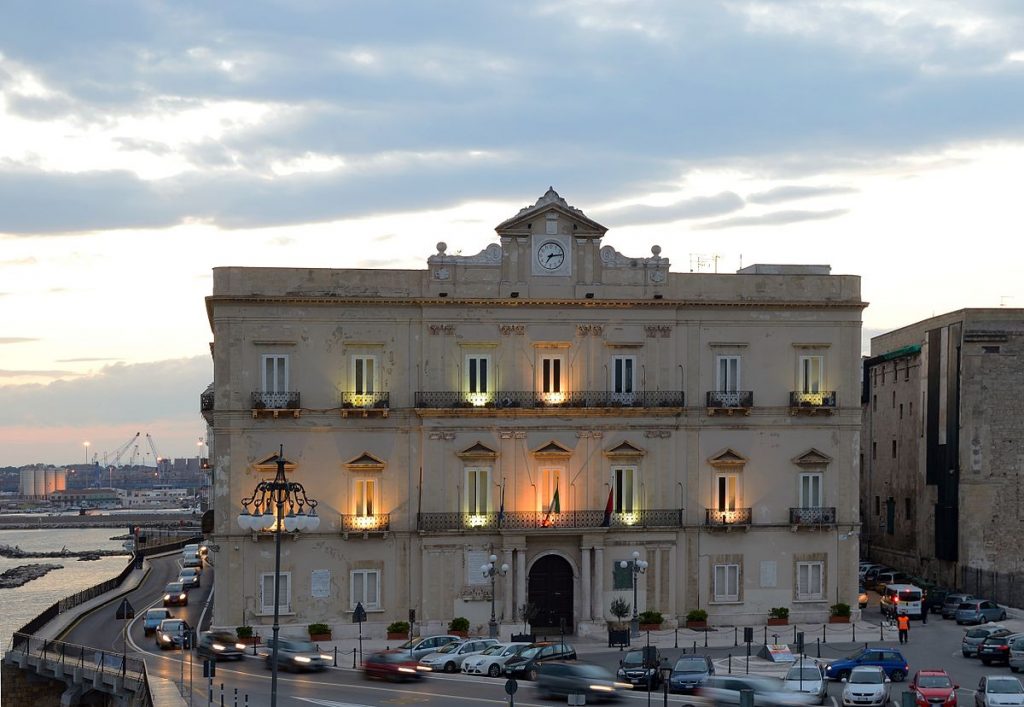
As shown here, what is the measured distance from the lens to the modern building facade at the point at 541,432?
61.5 meters

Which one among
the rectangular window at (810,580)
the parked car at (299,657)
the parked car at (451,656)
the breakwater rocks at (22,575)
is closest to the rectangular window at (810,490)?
the rectangular window at (810,580)

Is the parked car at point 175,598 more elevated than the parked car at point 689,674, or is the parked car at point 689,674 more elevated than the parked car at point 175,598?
the parked car at point 689,674

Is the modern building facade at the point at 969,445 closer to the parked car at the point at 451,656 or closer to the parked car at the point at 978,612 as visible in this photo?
the parked car at the point at 978,612

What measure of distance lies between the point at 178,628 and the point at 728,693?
25707 mm

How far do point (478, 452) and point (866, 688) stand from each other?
22.6 metres

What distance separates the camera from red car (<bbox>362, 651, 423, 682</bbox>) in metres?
49.3

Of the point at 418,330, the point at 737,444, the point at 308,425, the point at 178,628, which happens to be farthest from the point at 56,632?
the point at 737,444

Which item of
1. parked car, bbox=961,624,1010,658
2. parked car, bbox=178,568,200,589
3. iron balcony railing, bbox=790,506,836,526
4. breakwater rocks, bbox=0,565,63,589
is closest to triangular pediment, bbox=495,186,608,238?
iron balcony railing, bbox=790,506,836,526

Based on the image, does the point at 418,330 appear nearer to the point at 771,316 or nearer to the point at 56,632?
the point at 771,316

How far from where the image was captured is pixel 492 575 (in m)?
60.7

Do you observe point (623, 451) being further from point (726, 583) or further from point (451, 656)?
point (451, 656)

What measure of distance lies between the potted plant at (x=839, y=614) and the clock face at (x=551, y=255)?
63.6 feet

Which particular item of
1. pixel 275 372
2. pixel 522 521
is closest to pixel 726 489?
pixel 522 521

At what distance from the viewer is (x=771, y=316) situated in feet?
212
